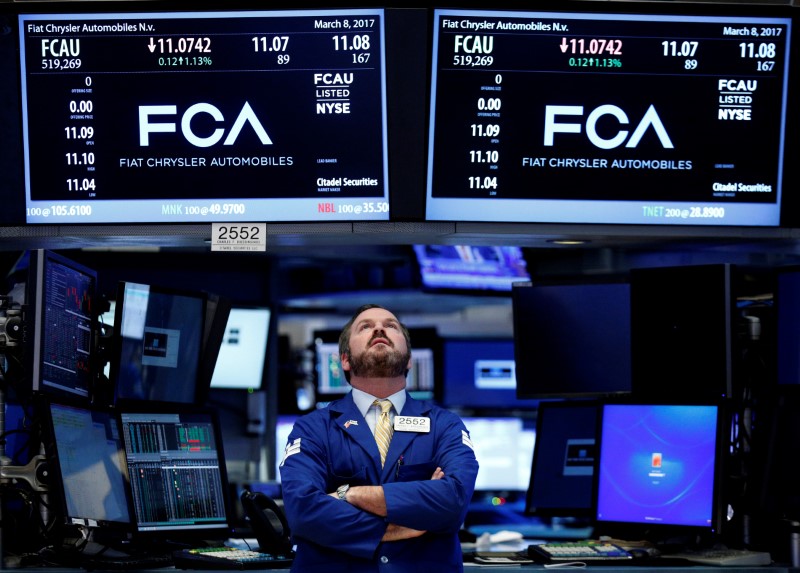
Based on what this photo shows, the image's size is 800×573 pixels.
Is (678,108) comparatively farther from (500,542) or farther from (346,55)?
(500,542)

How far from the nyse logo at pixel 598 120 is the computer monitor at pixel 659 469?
3.15ft

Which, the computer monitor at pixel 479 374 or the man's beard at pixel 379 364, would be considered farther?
the computer monitor at pixel 479 374

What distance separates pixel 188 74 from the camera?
4133mm

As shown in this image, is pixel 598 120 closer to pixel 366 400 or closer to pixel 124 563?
pixel 366 400

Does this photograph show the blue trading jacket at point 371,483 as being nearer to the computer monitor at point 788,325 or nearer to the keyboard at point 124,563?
the keyboard at point 124,563

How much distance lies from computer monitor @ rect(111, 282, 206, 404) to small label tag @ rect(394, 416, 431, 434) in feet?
3.62

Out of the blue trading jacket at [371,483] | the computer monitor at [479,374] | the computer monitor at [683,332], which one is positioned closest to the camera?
the blue trading jacket at [371,483]

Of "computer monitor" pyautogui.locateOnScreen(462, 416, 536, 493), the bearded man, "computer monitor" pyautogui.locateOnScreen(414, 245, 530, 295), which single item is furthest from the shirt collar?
"computer monitor" pyautogui.locateOnScreen(462, 416, 536, 493)

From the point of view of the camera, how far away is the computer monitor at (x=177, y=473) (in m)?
4.20

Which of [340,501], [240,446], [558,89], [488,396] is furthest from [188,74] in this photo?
[488,396]

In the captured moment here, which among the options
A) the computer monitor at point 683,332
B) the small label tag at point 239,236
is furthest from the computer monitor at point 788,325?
the small label tag at point 239,236

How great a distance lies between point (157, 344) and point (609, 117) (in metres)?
1.82

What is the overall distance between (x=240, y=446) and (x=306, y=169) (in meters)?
3.77

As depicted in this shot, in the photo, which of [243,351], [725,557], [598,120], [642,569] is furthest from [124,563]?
[243,351]
